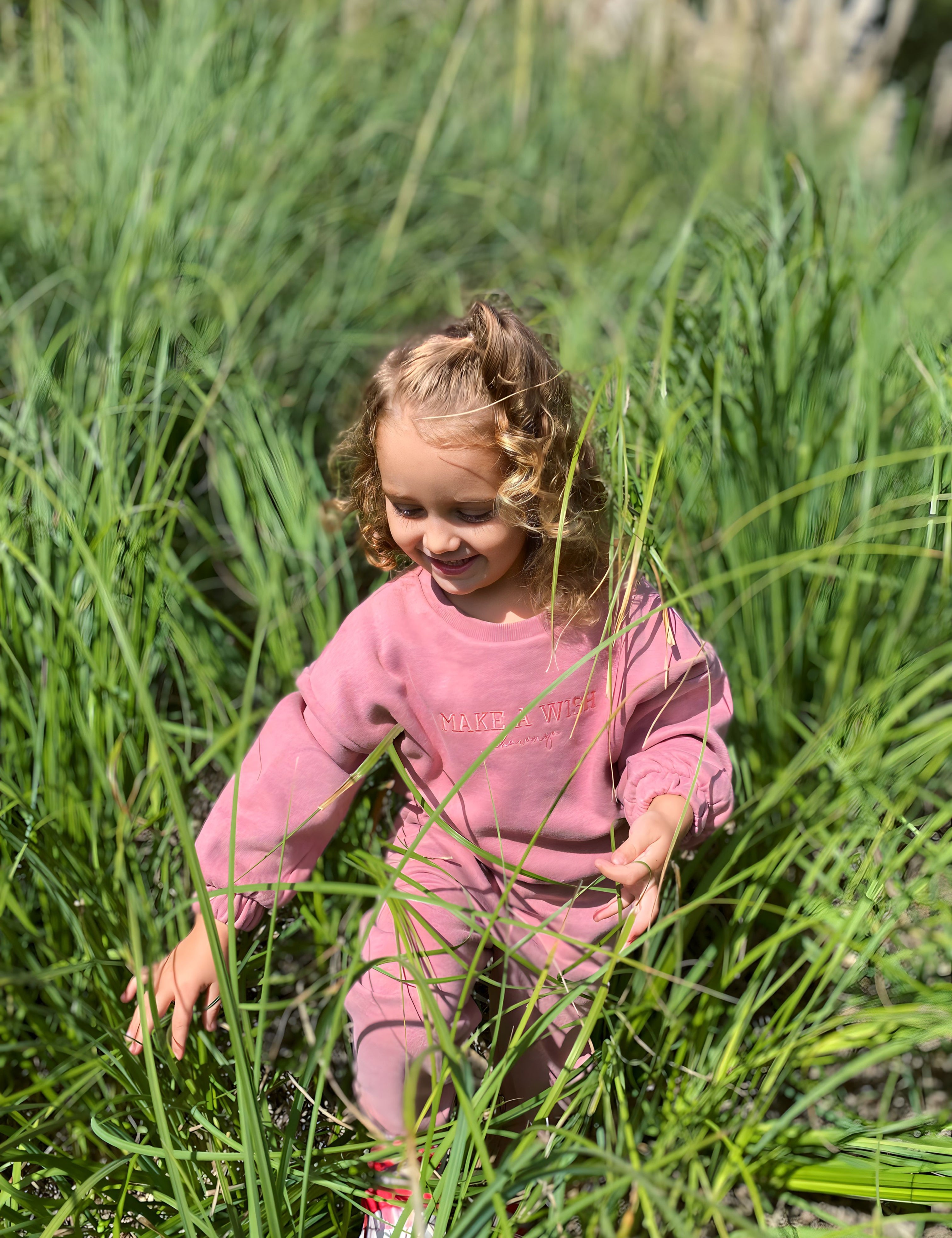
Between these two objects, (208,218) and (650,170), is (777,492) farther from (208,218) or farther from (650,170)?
(650,170)

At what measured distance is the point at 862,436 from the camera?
152 cm

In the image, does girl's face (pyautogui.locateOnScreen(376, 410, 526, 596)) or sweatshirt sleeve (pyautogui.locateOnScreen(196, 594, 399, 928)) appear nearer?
girl's face (pyautogui.locateOnScreen(376, 410, 526, 596))

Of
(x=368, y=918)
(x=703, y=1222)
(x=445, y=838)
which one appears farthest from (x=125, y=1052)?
→ (x=703, y=1222)

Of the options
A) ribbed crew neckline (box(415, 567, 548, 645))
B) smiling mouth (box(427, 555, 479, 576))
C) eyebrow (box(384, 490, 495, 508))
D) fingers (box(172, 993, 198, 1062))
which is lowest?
fingers (box(172, 993, 198, 1062))

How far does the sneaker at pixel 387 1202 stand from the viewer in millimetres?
967

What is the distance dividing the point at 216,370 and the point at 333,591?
0.48 meters

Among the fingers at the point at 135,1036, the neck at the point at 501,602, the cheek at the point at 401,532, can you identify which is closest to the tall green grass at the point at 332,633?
the fingers at the point at 135,1036

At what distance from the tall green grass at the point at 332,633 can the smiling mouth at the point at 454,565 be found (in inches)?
6.9

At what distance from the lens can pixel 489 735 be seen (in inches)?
40.3

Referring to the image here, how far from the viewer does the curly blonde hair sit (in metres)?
0.90

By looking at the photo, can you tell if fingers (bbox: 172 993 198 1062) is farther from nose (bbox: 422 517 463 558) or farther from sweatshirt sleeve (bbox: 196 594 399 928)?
nose (bbox: 422 517 463 558)

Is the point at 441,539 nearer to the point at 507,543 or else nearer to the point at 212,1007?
the point at 507,543

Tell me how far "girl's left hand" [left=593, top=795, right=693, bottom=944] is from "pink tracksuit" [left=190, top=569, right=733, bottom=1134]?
0.02m

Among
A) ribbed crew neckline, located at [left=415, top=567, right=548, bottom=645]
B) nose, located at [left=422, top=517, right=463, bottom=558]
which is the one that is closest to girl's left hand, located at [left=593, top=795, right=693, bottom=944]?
ribbed crew neckline, located at [left=415, top=567, right=548, bottom=645]
